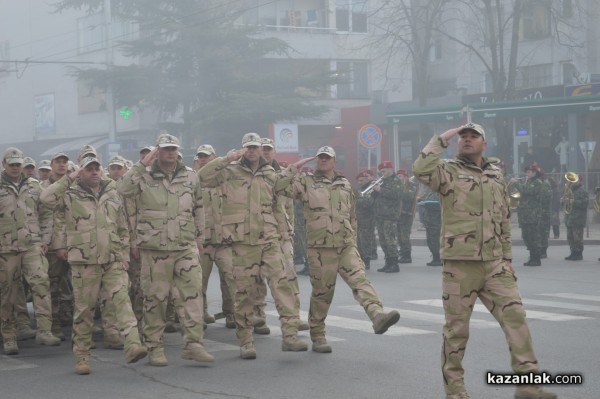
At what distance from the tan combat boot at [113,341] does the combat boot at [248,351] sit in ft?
5.23

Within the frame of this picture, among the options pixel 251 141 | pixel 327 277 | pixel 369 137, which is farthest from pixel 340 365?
pixel 369 137

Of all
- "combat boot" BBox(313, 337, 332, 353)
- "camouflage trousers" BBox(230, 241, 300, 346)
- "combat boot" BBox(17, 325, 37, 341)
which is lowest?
"combat boot" BBox(17, 325, 37, 341)

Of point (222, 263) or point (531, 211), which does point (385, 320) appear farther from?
point (531, 211)

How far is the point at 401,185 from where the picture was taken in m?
21.5

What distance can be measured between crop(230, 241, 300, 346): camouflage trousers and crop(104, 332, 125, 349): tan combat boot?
4.97ft

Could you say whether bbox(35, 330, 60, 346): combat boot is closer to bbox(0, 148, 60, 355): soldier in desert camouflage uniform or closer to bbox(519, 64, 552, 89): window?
bbox(0, 148, 60, 355): soldier in desert camouflage uniform

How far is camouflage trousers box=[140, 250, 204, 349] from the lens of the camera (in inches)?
411

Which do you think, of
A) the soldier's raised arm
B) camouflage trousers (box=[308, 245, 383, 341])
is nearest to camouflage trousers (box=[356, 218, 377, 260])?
camouflage trousers (box=[308, 245, 383, 341])

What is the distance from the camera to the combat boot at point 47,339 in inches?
479

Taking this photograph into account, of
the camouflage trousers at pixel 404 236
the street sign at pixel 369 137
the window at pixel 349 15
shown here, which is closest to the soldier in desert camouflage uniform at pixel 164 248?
the camouflage trousers at pixel 404 236

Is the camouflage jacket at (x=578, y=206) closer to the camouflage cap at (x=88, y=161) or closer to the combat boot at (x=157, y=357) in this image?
the combat boot at (x=157, y=357)

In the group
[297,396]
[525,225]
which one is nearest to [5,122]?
[525,225]

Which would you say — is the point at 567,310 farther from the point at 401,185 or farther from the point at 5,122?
the point at 5,122

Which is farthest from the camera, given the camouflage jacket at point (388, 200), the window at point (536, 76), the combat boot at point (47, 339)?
the window at point (536, 76)
